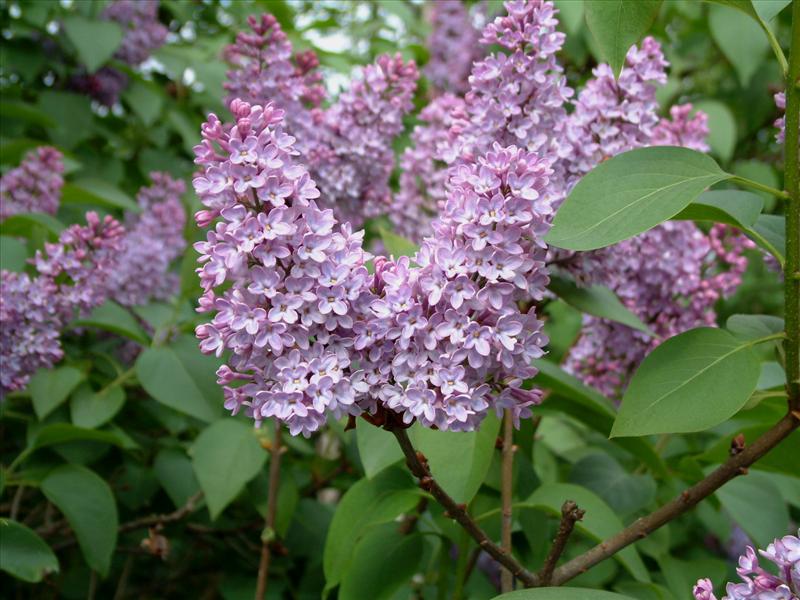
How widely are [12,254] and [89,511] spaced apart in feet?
1.77

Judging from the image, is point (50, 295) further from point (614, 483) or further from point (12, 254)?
point (614, 483)

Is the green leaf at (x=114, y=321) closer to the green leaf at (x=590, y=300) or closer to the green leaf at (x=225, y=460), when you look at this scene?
the green leaf at (x=225, y=460)

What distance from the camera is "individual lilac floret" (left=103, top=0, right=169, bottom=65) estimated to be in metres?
2.89

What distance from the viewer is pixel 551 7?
145 cm

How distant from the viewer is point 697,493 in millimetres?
1203

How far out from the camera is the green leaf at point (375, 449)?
57.2 inches

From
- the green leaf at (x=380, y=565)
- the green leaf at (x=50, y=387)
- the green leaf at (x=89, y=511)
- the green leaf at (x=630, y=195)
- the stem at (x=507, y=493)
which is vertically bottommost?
the green leaf at (x=89, y=511)

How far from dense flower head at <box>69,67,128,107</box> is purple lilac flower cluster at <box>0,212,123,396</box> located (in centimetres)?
121

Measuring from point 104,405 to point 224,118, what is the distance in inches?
43.5

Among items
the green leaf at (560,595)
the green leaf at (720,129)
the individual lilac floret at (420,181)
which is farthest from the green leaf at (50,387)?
the green leaf at (720,129)

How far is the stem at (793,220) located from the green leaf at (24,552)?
3.97 feet

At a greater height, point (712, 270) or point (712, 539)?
point (712, 270)

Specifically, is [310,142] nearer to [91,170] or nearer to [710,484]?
[710,484]

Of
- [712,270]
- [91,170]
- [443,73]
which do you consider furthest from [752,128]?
[91,170]
